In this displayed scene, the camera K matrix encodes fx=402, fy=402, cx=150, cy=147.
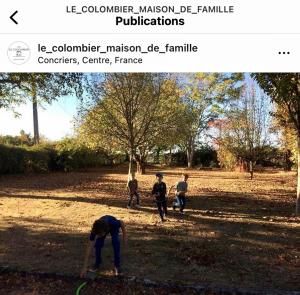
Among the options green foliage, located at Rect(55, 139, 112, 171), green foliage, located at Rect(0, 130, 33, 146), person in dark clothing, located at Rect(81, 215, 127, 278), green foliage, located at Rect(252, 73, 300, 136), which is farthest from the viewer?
green foliage, located at Rect(0, 130, 33, 146)

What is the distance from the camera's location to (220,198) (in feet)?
59.3

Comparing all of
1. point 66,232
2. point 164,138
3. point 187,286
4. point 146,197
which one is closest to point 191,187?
point 164,138

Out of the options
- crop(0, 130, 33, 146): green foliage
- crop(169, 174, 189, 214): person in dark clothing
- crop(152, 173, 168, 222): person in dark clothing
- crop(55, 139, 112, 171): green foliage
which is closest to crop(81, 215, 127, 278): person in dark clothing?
crop(152, 173, 168, 222): person in dark clothing

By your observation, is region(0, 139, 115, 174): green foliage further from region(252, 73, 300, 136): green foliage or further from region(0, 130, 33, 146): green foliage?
region(252, 73, 300, 136): green foliage

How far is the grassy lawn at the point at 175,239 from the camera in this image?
793cm

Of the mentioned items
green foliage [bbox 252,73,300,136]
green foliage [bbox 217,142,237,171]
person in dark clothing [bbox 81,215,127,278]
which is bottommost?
person in dark clothing [bbox 81,215,127,278]

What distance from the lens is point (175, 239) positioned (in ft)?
33.6

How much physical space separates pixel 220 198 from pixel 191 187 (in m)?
4.47

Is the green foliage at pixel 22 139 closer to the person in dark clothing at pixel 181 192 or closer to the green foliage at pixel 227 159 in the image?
the green foliage at pixel 227 159

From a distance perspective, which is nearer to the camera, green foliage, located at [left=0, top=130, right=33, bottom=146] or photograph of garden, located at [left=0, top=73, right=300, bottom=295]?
photograph of garden, located at [left=0, top=73, right=300, bottom=295]

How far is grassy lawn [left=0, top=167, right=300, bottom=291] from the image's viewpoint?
7930mm

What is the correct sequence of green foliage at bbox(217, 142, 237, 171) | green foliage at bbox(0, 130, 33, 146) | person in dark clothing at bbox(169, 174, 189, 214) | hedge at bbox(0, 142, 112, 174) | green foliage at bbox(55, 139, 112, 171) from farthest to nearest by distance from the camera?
1. green foliage at bbox(0, 130, 33, 146)
2. green foliage at bbox(217, 142, 237, 171)
3. green foliage at bbox(55, 139, 112, 171)
4. hedge at bbox(0, 142, 112, 174)
5. person in dark clothing at bbox(169, 174, 189, 214)

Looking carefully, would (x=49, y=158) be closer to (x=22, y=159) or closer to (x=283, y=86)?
(x=22, y=159)

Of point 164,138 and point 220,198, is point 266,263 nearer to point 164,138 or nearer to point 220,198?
point 220,198
